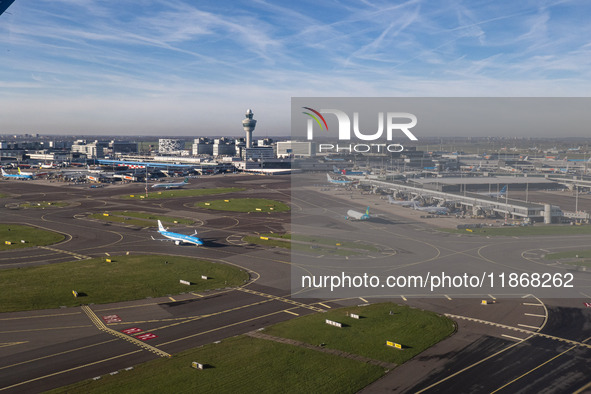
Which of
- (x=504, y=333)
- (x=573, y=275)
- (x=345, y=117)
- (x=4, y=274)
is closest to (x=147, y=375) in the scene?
(x=504, y=333)

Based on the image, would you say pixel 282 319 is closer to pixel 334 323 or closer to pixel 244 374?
pixel 334 323

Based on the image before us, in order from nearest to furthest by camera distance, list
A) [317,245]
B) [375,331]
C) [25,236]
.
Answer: [375,331]
[317,245]
[25,236]

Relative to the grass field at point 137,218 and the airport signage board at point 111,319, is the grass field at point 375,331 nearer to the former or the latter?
the airport signage board at point 111,319

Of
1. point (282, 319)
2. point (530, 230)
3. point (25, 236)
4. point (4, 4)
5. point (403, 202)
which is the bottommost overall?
point (282, 319)

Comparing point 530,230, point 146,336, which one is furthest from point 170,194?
point 146,336

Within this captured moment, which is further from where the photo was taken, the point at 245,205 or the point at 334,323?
the point at 245,205

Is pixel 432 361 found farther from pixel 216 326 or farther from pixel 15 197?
pixel 15 197

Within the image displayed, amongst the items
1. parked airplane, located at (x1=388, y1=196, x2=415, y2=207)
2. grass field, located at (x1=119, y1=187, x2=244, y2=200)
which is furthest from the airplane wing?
grass field, located at (x1=119, y1=187, x2=244, y2=200)
